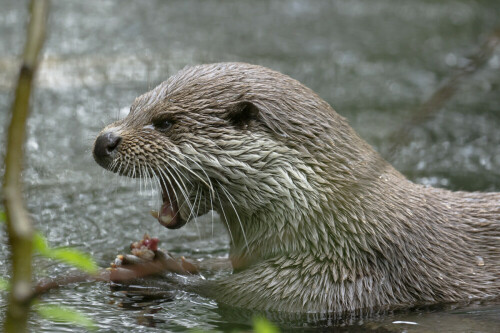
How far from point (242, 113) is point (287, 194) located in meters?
0.45

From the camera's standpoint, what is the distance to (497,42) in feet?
5.65

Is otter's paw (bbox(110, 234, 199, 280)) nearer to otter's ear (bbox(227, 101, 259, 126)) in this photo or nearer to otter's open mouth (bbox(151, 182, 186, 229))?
otter's open mouth (bbox(151, 182, 186, 229))

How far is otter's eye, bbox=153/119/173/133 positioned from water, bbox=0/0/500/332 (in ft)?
2.68

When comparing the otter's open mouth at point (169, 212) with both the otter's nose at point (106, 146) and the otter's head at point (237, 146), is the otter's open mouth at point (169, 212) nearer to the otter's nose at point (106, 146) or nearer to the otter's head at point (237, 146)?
the otter's head at point (237, 146)

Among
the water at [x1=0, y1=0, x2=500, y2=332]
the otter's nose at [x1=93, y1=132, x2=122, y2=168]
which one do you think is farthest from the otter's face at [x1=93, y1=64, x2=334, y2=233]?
the water at [x1=0, y1=0, x2=500, y2=332]

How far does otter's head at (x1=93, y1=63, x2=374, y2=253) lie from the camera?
359cm

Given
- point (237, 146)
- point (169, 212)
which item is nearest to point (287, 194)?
point (237, 146)

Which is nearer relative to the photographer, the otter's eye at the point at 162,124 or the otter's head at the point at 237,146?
the otter's head at the point at 237,146

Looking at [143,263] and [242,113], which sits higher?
[242,113]

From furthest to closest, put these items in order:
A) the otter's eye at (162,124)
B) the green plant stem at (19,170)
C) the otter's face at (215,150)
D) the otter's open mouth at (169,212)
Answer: the otter's open mouth at (169,212) → the otter's eye at (162,124) → the otter's face at (215,150) → the green plant stem at (19,170)

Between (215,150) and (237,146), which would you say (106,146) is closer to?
(215,150)

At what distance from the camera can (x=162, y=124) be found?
147 inches

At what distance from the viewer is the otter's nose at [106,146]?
3.63 metres

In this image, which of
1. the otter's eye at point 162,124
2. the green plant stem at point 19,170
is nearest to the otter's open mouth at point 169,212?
the otter's eye at point 162,124
